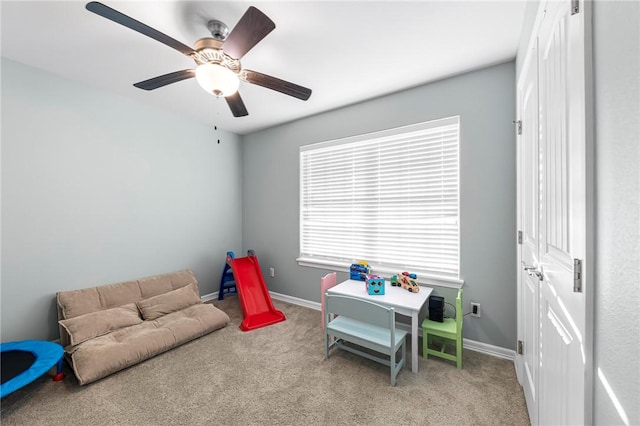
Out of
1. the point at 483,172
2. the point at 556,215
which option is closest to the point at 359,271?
the point at 483,172

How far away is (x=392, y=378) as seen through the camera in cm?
193

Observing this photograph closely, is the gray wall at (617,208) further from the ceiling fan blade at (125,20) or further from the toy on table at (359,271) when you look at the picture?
the toy on table at (359,271)

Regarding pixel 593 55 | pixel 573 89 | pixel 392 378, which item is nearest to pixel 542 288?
pixel 573 89

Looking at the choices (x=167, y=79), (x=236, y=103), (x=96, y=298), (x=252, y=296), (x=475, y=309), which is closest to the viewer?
(x=167, y=79)

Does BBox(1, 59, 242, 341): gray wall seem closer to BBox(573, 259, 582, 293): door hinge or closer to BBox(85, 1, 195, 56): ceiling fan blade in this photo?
BBox(85, 1, 195, 56): ceiling fan blade

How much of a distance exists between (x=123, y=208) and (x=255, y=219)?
68.0 inches

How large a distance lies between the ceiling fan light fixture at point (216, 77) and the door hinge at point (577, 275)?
1.96 metres

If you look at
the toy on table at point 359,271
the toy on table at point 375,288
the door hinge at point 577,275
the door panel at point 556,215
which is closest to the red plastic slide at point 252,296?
the toy on table at point 359,271

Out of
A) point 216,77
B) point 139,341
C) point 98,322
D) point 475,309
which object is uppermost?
point 216,77

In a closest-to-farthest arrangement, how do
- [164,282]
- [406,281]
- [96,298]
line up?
[406,281] < [96,298] < [164,282]

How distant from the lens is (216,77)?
65.6 inches

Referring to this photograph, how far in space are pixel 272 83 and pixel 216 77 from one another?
0.41 m

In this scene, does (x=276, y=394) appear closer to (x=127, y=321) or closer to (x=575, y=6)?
(x=127, y=321)

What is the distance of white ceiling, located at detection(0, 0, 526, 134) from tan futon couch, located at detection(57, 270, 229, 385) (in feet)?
7.18
